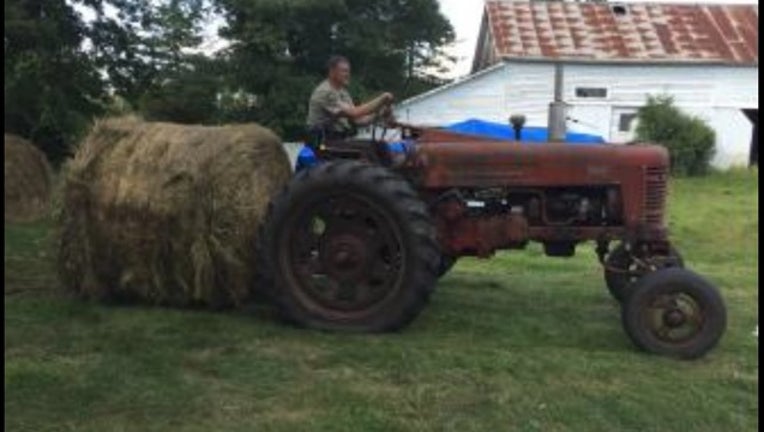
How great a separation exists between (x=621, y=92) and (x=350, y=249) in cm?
2731

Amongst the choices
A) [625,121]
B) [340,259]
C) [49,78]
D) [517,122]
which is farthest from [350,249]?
[625,121]

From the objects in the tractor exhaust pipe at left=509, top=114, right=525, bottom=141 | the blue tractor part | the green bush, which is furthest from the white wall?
the tractor exhaust pipe at left=509, top=114, right=525, bottom=141

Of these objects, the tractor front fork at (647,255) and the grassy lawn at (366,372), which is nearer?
the grassy lawn at (366,372)

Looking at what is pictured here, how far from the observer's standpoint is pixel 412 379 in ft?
A: 20.9

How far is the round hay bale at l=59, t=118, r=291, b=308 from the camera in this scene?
8.00 meters

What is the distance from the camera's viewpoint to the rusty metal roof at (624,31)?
33750 mm

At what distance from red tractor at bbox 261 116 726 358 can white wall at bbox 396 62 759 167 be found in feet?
83.6

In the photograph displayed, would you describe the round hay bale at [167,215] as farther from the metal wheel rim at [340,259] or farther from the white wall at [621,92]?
the white wall at [621,92]

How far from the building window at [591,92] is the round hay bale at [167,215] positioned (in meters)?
26.4

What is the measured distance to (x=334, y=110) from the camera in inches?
319

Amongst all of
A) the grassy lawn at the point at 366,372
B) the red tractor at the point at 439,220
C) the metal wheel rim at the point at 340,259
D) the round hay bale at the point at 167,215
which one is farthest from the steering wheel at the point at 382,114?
the grassy lawn at the point at 366,372

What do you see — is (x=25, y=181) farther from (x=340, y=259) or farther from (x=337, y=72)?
(x=340, y=259)

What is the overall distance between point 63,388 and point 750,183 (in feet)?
81.1

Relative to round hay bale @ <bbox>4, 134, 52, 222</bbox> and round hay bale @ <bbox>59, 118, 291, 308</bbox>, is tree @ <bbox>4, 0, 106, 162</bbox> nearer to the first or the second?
round hay bale @ <bbox>4, 134, 52, 222</bbox>
